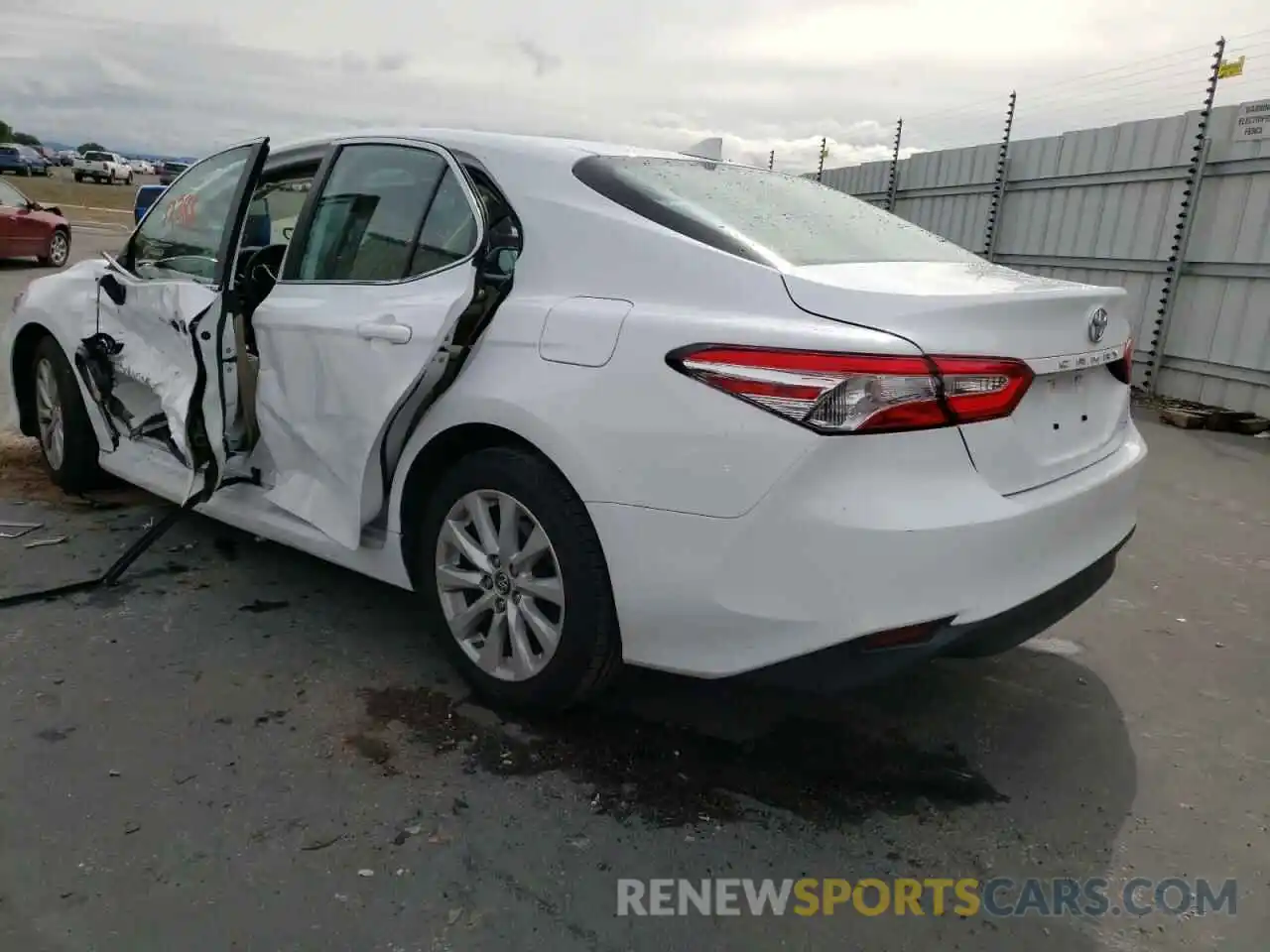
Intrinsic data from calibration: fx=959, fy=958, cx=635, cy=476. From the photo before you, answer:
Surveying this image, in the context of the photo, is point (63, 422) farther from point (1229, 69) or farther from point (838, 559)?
point (1229, 69)

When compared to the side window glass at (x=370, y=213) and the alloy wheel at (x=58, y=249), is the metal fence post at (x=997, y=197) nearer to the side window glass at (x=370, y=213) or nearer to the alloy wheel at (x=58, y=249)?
the side window glass at (x=370, y=213)

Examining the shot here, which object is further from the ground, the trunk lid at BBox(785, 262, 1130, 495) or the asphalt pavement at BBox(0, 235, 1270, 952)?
the trunk lid at BBox(785, 262, 1130, 495)

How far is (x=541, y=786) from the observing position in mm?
2514

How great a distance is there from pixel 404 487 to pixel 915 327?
1630 mm

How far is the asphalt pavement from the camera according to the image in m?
2.06

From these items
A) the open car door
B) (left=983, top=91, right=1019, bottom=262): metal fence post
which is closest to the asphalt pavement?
the open car door

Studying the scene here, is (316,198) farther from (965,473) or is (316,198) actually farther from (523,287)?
(965,473)

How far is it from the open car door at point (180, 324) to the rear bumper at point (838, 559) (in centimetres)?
182

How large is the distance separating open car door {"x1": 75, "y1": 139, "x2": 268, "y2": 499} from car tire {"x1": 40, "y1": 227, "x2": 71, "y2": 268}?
1485 cm

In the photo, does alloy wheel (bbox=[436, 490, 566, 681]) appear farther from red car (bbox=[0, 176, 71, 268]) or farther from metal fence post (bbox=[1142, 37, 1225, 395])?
red car (bbox=[0, 176, 71, 268])

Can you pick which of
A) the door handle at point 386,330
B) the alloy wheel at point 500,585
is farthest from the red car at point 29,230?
the alloy wheel at point 500,585

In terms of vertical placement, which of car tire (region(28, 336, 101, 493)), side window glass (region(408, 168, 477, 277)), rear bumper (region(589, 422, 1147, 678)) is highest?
side window glass (region(408, 168, 477, 277))

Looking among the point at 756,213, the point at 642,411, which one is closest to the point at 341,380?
the point at 642,411

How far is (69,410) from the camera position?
4496 millimetres
